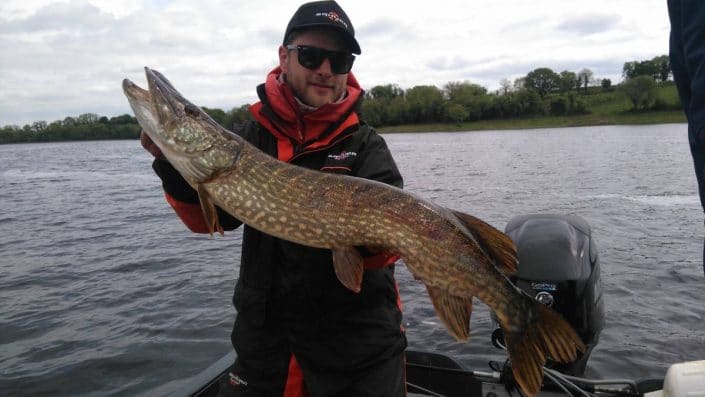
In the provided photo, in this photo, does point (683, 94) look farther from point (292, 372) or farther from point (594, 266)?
point (594, 266)

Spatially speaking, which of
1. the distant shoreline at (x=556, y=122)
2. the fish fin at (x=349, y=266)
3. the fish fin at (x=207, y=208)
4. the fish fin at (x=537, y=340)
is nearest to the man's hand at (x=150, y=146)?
the fish fin at (x=207, y=208)

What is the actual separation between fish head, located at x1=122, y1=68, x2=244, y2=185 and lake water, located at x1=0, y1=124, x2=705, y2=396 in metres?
3.52

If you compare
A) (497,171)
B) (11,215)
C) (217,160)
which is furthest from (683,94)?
(497,171)

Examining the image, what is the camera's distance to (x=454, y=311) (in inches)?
87.2

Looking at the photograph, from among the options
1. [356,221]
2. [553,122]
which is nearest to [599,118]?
[553,122]

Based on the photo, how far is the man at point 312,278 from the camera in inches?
88.7

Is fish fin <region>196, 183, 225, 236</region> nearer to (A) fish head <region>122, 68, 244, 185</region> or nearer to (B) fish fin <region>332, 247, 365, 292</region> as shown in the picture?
(A) fish head <region>122, 68, 244, 185</region>

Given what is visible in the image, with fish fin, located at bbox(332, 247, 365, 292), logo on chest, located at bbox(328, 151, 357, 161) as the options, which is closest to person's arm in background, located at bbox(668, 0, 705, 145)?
fish fin, located at bbox(332, 247, 365, 292)

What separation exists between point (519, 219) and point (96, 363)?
4.71 metres

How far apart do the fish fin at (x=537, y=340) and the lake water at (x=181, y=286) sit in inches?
133

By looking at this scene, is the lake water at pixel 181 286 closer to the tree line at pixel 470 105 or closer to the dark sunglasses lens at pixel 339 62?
the dark sunglasses lens at pixel 339 62

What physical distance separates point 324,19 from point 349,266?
49.5 inches

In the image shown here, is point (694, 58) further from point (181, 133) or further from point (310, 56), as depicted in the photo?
point (181, 133)

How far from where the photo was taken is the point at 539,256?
323cm
